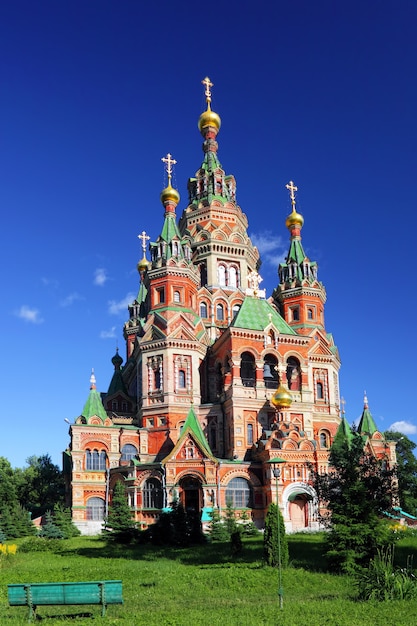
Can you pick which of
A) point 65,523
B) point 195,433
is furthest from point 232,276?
point 65,523

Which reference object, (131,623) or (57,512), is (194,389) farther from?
(131,623)

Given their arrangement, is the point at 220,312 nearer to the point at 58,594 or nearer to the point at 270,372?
the point at 270,372

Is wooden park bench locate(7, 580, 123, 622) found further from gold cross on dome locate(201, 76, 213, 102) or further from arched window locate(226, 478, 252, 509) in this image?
gold cross on dome locate(201, 76, 213, 102)

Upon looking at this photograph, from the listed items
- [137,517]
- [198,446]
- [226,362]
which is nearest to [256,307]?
[226,362]

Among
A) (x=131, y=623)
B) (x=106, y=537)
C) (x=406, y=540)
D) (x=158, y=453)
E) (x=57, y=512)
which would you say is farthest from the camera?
(x=158, y=453)

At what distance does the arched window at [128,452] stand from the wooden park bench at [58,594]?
2561 cm

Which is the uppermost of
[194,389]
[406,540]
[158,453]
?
[194,389]

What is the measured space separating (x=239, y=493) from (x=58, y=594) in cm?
2293

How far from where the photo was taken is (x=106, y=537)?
28578 mm

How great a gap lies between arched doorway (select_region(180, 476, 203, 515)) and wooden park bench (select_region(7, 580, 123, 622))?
856 inches

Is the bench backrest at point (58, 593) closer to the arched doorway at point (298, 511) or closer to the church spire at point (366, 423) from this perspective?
the arched doorway at point (298, 511)

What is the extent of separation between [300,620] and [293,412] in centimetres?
2742

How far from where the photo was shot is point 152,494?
34906mm

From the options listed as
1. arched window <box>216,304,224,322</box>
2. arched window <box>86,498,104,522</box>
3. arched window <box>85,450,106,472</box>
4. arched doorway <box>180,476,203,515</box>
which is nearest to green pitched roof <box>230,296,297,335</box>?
arched window <box>216,304,224,322</box>
